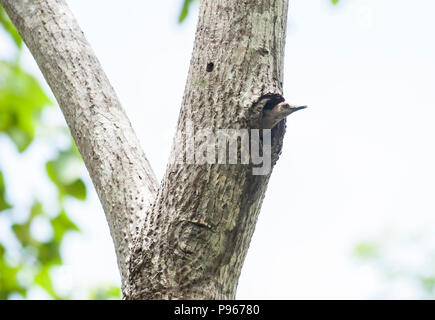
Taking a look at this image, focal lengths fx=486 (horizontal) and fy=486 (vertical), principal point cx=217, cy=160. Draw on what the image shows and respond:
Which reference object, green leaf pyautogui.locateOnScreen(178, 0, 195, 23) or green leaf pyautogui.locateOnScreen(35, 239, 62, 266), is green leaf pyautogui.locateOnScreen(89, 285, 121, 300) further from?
green leaf pyautogui.locateOnScreen(178, 0, 195, 23)

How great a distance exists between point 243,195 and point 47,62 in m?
0.75

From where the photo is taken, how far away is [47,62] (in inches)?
55.9

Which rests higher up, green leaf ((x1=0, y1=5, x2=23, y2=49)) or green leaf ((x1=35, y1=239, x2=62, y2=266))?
green leaf ((x1=0, y1=5, x2=23, y2=49))

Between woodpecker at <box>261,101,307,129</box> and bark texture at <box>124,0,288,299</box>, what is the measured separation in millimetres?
18

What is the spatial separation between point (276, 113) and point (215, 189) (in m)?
0.21

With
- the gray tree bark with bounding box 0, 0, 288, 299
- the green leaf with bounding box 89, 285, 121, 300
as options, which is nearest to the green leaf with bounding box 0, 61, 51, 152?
the green leaf with bounding box 89, 285, 121, 300

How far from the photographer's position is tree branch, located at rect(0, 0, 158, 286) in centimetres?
124

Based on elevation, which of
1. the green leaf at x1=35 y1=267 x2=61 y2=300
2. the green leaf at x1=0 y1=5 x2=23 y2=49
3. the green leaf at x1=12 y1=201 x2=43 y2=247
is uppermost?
the green leaf at x1=0 y1=5 x2=23 y2=49

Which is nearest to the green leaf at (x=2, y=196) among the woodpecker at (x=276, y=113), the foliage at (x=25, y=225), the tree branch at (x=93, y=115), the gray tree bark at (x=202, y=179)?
the foliage at (x=25, y=225)

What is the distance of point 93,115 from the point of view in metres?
1.33

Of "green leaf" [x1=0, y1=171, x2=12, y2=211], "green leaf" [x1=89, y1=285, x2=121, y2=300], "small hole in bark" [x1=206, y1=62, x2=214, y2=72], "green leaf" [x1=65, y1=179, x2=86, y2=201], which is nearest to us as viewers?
"small hole in bark" [x1=206, y1=62, x2=214, y2=72]

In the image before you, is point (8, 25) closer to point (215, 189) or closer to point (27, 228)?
point (27, 228)
